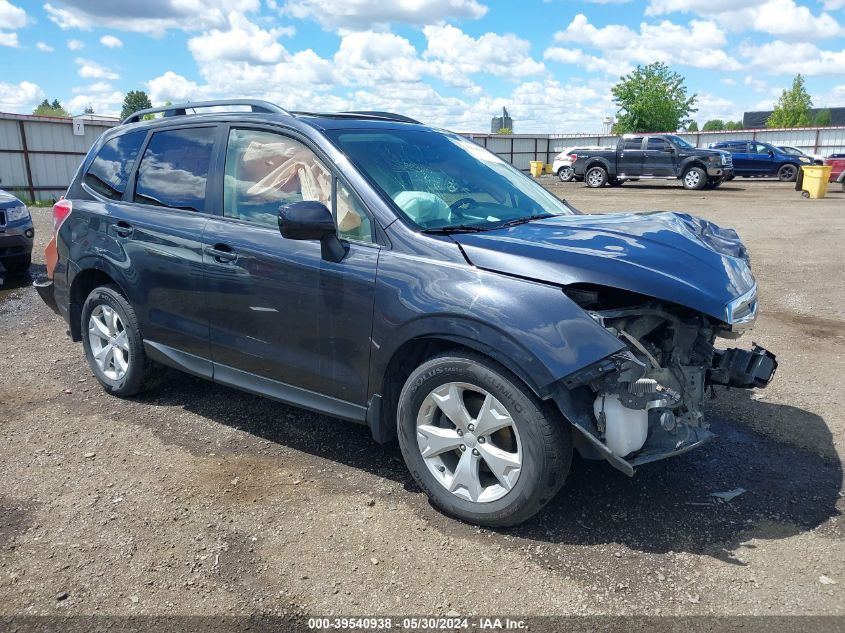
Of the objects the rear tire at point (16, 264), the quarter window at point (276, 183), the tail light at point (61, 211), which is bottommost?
the rear tire at point (16, 264)

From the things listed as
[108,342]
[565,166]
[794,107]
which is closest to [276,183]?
[108,342]

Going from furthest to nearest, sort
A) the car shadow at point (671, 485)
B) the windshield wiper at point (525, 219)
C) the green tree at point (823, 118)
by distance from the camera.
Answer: the green tree at point (823, 118), the windshield wiper at point (525, 219), the car shadow at point (671, 485)

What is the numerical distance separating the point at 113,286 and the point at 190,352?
96cm

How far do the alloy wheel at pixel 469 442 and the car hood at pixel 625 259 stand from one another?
2.02 feet

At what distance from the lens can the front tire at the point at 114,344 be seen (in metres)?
4.76

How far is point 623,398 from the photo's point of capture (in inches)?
118

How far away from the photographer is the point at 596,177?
1141 inches

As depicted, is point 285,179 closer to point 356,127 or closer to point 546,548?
point 356,127

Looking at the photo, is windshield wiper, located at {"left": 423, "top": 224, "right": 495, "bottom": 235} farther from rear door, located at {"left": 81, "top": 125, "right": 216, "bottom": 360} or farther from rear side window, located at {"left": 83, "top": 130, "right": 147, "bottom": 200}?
rear side window, located at {"left": 83, "top": 130, "right": 147, "bottom": 200}

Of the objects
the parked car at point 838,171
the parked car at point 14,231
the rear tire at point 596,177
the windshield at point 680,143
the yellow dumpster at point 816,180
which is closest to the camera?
the parked car at point 14,231

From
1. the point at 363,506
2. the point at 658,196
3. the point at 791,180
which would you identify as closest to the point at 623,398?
the point at 363,506

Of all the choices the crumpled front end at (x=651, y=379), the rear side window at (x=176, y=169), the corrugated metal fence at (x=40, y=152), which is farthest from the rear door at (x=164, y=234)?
the corrugated metal fence at (x=40, y=152)

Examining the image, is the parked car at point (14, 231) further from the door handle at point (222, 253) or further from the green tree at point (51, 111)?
the green tree at point (51, 111)

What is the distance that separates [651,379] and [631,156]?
26.3m
